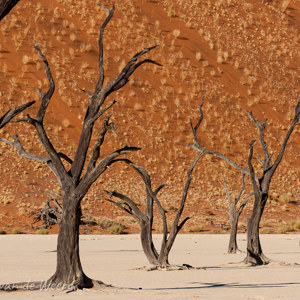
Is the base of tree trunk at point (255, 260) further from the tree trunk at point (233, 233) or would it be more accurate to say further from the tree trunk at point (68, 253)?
the tree trunk at point (68, 253)

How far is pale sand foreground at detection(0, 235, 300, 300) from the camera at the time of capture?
13.0 m

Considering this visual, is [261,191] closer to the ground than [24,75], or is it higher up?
closer to the ground

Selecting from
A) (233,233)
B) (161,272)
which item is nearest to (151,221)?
(161,272)

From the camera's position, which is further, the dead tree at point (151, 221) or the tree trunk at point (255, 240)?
the tree trunk at point (255, 240)

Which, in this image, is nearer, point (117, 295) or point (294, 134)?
point (117, 295)

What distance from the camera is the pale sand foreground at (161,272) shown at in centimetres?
1302

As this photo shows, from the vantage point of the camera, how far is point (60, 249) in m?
13.2

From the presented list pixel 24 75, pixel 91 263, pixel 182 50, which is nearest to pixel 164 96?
pixel 182 50

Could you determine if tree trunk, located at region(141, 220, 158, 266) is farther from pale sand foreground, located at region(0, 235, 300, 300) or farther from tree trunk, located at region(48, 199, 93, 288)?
tree trunk, located at region(48, 199, 93, 288)

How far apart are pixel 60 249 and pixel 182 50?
48.1 metres

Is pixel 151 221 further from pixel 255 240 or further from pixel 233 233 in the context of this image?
pixel 233 233

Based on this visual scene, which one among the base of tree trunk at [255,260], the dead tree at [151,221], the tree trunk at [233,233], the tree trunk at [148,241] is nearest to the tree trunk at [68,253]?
the dead tree at [151,221]

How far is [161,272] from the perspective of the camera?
18.8 metres

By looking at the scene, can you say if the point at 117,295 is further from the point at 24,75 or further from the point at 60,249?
the point at 24,75
